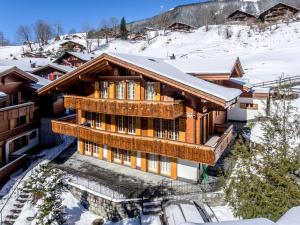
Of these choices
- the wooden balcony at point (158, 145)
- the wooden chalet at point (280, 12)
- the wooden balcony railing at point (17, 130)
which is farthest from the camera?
the wooden chalet at point (280, 12)

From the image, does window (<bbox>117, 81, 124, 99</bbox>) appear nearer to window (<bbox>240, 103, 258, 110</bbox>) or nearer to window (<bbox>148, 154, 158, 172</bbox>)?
window (<bbox>148, 154, 158, 172</bbox>)

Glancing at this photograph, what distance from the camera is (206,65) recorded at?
24.3 m

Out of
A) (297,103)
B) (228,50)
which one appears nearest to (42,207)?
(297,103)

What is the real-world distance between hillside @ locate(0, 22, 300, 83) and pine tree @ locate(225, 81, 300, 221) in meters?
A: 34.7

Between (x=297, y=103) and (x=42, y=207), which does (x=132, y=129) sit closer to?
(x=42, y=207)

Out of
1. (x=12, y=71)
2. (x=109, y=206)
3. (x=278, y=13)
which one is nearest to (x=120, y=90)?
(x=109, y=206)

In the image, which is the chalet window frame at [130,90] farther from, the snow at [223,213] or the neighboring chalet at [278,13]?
the neighboring chalet at [278,13]

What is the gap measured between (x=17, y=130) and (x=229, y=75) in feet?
61.4

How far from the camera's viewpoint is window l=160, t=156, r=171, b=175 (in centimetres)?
2064

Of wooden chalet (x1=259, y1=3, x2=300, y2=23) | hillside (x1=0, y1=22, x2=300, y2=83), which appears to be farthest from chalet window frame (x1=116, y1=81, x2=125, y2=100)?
wooden chalet (x1=259, y1=3, x2=300, y2=23)

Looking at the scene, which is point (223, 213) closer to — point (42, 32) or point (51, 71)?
point (51, 71)

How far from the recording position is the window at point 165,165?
20.6 meters

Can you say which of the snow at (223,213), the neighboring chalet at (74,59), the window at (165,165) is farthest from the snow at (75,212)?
the neighboring chalet at (74,59)

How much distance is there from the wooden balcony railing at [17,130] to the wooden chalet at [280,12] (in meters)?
75.2
